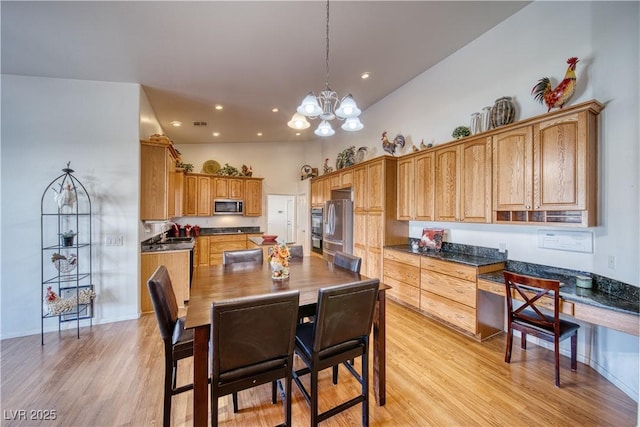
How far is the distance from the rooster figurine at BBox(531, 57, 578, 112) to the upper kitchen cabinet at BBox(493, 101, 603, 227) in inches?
6.3

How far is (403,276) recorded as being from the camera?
12.4ft

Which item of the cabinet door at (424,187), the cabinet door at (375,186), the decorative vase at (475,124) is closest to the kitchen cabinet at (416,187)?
the cabinet door at (424,187)

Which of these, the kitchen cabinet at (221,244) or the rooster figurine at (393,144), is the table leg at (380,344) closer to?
the rooster figurine at (393,144)

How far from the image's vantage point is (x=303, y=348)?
1.71m

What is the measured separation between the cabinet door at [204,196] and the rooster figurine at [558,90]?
622cm

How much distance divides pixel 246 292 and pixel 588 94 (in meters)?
3.44

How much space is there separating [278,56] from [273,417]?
3557mm

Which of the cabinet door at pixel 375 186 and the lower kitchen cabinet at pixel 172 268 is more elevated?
the cabinet door at pixel 375 186

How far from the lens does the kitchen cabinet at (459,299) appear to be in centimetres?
279

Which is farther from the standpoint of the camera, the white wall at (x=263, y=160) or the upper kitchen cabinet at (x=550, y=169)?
the white wall at (x=263, y=160)

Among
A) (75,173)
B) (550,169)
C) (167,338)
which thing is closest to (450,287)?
(550,169)

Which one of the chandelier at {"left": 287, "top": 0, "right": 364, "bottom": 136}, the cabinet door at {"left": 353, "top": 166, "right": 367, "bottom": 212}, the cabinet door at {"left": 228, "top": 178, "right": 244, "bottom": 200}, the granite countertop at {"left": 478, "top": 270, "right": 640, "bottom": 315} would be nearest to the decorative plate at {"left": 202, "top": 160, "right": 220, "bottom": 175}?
the cabinet door at {"left": 228, "top": 178, "right": 244, "bottom": 200}

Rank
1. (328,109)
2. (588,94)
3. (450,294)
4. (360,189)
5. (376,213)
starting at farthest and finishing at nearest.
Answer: (360,189), (376,213), (450,294), (588,94), (328,109)

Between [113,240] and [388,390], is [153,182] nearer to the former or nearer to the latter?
[113,240]
